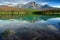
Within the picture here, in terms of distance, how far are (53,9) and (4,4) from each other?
A: 816 millimetres

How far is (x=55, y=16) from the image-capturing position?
1.70 meters

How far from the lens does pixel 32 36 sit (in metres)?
1.63

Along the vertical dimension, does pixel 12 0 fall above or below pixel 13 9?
above

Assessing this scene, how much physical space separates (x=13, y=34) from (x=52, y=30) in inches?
24.5

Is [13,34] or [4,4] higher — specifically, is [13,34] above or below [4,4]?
below

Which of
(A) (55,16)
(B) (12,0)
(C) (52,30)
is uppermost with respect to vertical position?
(B) (12,0)

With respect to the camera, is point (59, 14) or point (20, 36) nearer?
point (20, 36)

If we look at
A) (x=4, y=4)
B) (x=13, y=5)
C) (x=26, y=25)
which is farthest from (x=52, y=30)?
(x=4, y=4)

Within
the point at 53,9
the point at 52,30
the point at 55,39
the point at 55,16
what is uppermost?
the point at 53,9

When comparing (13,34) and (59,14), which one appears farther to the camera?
(59,14)

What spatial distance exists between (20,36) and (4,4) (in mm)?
579

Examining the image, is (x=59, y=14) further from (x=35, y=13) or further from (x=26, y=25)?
(x=26, y=25)

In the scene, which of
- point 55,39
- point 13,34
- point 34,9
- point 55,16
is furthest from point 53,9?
point 13,34

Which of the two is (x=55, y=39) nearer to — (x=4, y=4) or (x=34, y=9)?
(x=34, y=9)
